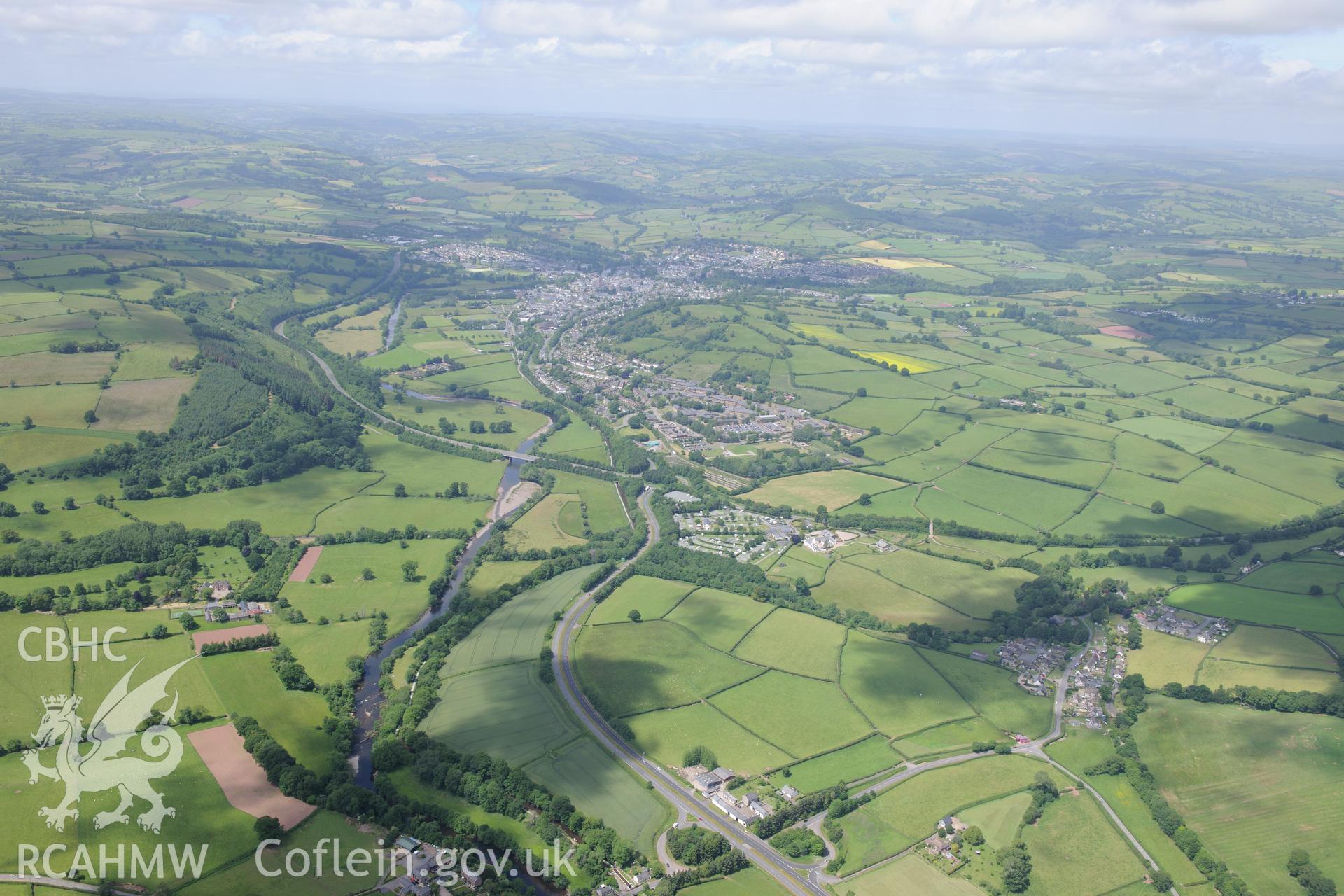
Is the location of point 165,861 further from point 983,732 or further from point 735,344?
point 735,344

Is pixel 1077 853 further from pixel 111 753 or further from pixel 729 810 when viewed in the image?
pixel 111 753

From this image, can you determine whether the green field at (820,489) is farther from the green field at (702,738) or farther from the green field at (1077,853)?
the green field at (1077,853)

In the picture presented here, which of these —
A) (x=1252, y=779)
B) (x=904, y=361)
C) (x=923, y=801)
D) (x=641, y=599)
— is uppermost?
(x=904, y=361)

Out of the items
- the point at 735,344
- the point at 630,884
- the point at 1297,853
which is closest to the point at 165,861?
the point at 630,884

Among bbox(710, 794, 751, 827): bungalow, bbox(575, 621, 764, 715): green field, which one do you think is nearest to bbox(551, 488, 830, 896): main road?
bbox(710, 794, 751, 827): bungalow

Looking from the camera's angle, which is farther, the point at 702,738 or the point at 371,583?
the point at 371,583

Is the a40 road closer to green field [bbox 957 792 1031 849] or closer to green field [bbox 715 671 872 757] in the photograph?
green field [bbox 957 792 1031 849]

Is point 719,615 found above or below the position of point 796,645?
above

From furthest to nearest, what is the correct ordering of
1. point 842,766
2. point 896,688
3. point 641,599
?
point 641,599 < point 896,688 < point 842,766

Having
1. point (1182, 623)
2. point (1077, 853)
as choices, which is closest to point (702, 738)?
point (1077, 853)

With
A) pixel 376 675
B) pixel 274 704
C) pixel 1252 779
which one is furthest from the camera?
pixel 376 675
